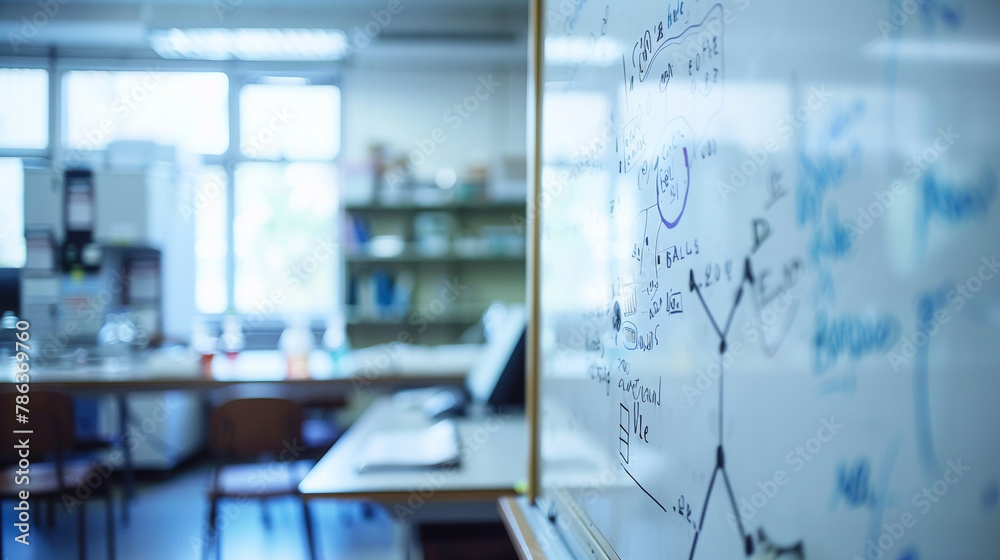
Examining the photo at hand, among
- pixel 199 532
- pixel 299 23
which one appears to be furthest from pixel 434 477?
pixel 299 23

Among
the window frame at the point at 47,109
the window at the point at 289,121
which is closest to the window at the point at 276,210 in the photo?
the window at the point at 289,121

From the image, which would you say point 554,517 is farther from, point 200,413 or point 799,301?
point 200,413

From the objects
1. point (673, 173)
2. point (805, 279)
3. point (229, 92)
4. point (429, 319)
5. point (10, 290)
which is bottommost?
point (429, 319)

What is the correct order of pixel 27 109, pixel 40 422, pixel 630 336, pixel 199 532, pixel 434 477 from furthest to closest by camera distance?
pixel 27 109, pixel 199 532, pixel 40 422, pixel 434 477, pixel 630 336

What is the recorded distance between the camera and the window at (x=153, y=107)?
16.4 ft

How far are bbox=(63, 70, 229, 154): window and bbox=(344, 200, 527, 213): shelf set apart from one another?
4.46 feet

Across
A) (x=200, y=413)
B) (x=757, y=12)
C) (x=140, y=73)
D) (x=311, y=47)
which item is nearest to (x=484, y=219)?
(x=311, y=47)

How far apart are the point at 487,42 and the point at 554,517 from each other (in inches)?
170

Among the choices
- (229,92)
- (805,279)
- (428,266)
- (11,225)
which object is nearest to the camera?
(805,279)

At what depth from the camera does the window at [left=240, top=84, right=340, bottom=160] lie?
17.2 feet

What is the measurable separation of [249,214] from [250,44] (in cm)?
142

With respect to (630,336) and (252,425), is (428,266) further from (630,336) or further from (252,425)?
(630,336)

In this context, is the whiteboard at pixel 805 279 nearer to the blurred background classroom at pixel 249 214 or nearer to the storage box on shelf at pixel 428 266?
the blurred background classroom at pixel 249 214

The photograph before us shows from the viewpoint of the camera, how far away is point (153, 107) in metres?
5.07
